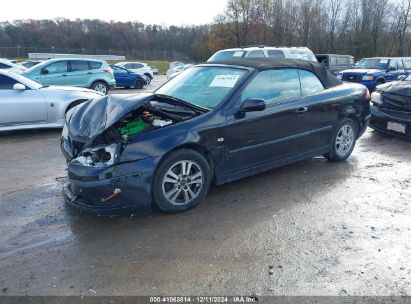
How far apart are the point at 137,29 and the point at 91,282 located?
102m

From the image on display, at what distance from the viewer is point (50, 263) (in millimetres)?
3031

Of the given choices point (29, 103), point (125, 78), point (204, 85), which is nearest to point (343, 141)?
point (204, 85)

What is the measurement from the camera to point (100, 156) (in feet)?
11.9

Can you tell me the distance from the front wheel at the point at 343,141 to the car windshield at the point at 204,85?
200cm

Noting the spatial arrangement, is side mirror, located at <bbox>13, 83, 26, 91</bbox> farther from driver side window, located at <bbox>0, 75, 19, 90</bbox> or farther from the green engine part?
the green engine part

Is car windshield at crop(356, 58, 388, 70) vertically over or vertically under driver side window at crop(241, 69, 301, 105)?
over

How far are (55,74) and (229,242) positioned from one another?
39.2ft

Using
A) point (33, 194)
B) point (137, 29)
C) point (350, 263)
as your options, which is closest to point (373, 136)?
point (350, 263)

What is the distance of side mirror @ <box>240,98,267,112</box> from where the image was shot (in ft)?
13.5

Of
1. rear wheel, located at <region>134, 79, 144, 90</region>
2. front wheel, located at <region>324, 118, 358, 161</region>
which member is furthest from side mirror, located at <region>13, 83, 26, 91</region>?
rear wheel, located at <region>134, 79, 144, 90</region>

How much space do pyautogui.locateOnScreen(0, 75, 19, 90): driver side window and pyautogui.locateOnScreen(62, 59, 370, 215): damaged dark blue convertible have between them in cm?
382

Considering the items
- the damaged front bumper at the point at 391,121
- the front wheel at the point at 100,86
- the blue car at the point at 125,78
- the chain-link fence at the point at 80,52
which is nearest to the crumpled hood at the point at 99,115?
the damaged front bumper at the point at 391,121

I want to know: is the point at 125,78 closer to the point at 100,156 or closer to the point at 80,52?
the point at 100,156

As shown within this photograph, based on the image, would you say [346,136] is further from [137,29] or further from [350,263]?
[137,29]
